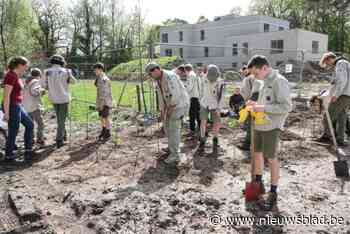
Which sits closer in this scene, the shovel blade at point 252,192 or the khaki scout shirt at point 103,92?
the shovel blade at point 252,192

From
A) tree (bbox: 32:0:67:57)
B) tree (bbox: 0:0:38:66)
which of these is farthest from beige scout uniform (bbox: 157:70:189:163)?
tree (bbox: 32:0:67:57)

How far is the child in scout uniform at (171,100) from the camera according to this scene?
5.05 metres

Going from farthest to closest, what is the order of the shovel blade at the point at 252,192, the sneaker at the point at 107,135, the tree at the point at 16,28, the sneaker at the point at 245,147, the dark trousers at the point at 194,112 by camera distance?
the tree at the point at 16,28 < the dark trousers at the point at 194,112 < the sneaker at the point at 107,135 < the sneaker at the point at 245,147 < the shovel blade at the point at 252,192

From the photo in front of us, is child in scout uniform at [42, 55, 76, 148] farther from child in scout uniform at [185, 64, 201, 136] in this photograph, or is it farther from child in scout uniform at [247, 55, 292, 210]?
child in scout uniform at [247, 55, 292, 210]

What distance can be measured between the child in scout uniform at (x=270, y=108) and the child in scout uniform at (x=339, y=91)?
2.91 meters

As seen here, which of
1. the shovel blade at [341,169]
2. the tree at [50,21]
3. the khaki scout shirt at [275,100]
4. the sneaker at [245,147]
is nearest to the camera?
the khaki scout shirt at [275,100]

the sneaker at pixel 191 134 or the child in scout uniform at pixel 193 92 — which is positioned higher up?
the child in scout uniform at pixel 193 92

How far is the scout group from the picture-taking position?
3.69 metres

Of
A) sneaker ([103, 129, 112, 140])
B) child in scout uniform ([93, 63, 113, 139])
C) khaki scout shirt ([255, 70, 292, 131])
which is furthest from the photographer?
sneaker ([103, 129, 112, 140])

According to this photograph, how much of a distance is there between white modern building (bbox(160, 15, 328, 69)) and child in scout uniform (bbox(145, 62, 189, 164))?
25104 millimetres

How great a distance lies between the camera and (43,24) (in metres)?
47.8

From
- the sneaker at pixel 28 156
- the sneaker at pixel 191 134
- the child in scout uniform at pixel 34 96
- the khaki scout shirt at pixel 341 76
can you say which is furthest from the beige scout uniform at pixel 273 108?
the child in scout uniform at pixel 34 96

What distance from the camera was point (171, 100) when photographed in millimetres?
5090

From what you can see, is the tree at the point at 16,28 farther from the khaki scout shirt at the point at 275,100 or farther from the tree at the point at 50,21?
the khaki scout shirt at the point at 275,100
